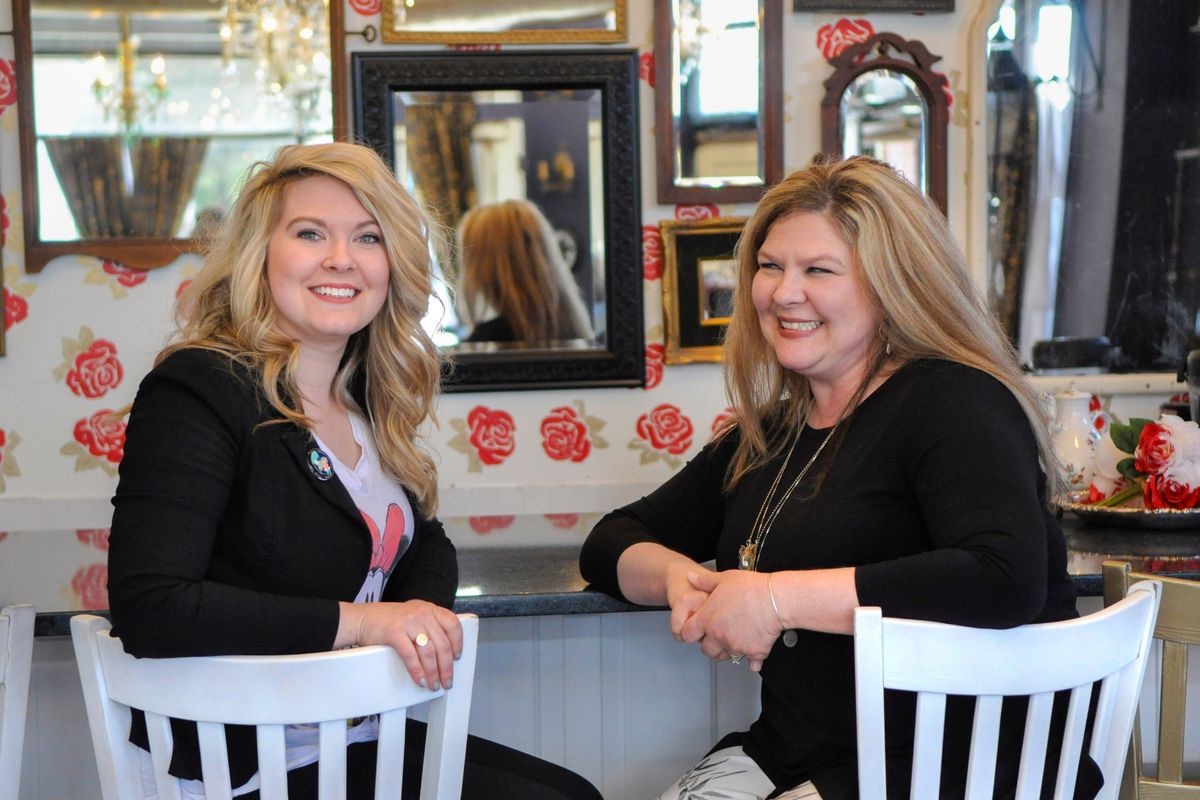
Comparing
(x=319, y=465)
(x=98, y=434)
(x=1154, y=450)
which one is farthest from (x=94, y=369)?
(x=1154, y=450)

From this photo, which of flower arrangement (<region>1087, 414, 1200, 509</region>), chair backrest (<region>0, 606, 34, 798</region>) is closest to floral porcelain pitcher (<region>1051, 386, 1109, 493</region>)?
flower arrangement (<region>1087, 414, 1200, 509</region>)

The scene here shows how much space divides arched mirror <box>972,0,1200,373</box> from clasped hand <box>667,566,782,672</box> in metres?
1.78

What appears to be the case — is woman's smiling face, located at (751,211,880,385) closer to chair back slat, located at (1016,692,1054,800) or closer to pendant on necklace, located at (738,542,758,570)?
pendant on necklace, located at (738,542,758,570)

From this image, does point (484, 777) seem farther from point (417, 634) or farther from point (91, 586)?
point (91, 586)

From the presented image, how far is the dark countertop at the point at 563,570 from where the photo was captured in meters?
1.44

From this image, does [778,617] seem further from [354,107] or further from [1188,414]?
[354,107]

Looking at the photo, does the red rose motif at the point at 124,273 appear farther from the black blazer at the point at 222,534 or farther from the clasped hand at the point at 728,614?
the clasped hand at the point at 728,614

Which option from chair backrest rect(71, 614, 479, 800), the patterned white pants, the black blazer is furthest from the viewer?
the patterned white pants

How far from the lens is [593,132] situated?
273cm

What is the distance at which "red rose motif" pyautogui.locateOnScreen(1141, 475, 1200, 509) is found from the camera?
1844mm

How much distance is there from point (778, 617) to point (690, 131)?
172 centimetres

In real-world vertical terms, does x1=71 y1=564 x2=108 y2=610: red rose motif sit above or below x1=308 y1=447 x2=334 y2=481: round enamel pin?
below

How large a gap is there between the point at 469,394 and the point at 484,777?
1.49 m

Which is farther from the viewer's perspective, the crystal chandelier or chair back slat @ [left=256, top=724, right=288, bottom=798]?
the crystal chandelier
